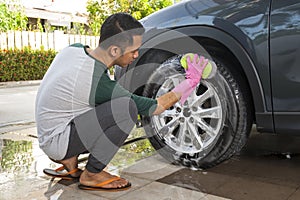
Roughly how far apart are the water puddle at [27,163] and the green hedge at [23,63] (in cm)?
757

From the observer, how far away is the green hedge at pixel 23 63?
10570 millimetres

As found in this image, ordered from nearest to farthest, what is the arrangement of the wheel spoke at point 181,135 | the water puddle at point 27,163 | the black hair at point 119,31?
the black hair at point 119,31 < the water puddle at point 27,163 < the wheel spoke at point 181,135

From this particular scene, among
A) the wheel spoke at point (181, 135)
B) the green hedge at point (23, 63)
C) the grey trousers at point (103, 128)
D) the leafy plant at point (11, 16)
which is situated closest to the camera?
the grey trousers at point (103, 128)

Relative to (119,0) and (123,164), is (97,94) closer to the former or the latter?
(123,164)

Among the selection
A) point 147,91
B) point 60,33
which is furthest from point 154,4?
point 147,91

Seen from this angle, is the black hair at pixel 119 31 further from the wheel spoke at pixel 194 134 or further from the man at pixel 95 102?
the wheel spoke at pixel 194 134

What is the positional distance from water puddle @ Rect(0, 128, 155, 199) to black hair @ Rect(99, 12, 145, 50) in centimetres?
95

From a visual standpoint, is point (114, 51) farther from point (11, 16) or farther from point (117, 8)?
point (117, 8)

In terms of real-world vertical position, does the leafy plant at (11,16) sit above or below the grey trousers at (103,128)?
above

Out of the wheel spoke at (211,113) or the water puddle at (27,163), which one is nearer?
the water puddle at (27,163)

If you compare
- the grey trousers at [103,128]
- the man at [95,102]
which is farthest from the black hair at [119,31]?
the grey trousers at [103,128]

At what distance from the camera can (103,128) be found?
7.07ft

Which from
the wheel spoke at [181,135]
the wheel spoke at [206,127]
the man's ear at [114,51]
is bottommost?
the wheel spoke at [181,135]

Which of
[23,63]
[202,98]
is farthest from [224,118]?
[23,63]
